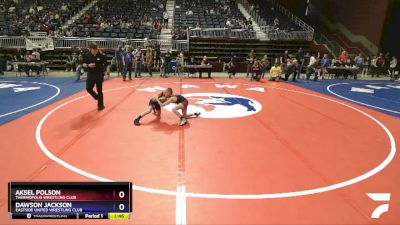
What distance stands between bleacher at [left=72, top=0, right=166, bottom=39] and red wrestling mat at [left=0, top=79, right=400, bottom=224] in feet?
43.8

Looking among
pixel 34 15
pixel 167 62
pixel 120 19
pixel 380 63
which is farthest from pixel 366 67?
pixel 34 15

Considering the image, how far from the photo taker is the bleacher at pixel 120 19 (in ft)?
71.1

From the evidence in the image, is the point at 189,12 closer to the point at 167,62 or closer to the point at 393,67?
the point at 167,62

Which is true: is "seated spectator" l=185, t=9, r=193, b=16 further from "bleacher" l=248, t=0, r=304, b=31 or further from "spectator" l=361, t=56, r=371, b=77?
"spectator" l=361, t=56, r=371, b=77

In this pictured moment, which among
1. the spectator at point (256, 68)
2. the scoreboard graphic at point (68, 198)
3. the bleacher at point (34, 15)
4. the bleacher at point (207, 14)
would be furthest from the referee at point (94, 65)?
the bleacher at point (207, 14)

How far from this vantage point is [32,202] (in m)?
3.04

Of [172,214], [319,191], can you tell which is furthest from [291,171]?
[172,214]

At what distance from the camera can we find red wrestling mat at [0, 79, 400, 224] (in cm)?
400

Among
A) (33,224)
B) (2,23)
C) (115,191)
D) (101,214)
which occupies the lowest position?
(33,224)

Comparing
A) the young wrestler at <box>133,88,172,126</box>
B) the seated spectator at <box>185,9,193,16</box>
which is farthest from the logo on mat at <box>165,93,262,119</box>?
the seated spectator at <box>185,9,193,16</box>

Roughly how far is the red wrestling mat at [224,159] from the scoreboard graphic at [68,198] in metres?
0.68

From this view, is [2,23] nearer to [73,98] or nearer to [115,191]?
[73,98]

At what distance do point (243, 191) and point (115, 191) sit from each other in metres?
2.04

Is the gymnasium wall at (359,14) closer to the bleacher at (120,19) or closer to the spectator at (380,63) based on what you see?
the spectator at (380,63)
